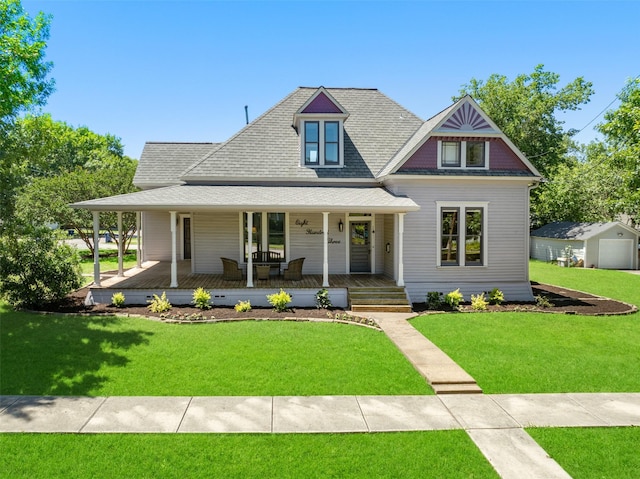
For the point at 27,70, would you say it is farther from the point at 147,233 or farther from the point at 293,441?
the point at 293,441

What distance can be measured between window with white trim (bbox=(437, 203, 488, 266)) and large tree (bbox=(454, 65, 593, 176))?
24.4 m

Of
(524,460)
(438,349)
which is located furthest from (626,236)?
(524,460)

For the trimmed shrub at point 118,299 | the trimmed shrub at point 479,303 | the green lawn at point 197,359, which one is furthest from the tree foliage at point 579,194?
the trimmed shrub at point 118,299

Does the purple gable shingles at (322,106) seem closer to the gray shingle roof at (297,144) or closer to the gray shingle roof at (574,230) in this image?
the gray shingle roof at (297,144)

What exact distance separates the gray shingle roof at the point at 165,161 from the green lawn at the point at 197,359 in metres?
9.97

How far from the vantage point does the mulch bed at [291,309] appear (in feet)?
42.2

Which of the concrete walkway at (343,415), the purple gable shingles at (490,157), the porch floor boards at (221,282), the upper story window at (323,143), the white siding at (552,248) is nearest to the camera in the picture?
the concrete walkway at (343,415)

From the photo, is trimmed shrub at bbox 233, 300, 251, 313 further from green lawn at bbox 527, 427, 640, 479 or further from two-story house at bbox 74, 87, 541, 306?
green lawn at bbox 527, 427, 640, 479

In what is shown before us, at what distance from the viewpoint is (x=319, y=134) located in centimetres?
1730

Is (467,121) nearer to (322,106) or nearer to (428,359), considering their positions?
(322,106)

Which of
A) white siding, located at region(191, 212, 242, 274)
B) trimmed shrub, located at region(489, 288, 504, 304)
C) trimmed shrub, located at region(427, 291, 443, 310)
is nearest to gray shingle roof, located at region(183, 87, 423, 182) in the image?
white siding, located at region(191, 212, 242, 274)

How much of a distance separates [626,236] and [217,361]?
2853 cm

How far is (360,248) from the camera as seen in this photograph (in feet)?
57.2

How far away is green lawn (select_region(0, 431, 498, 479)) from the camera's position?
5023 mm
